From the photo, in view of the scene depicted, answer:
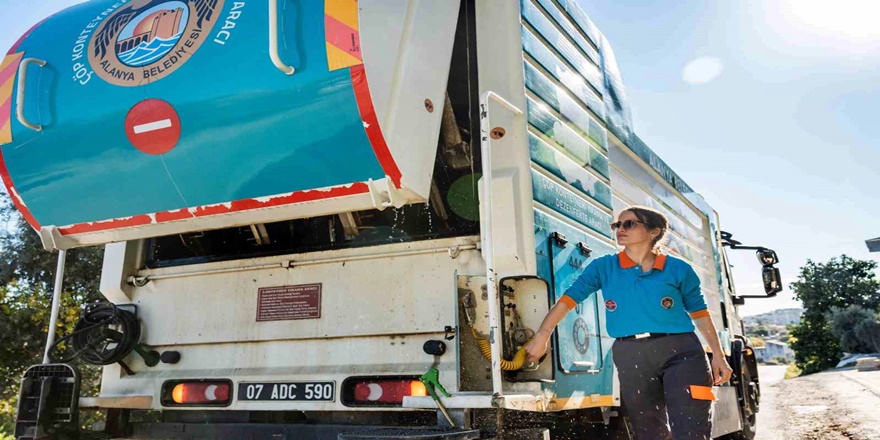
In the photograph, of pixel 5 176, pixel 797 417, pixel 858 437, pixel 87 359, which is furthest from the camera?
pixel 797 417

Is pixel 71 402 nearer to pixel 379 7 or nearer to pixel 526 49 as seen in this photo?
pixel 379 7

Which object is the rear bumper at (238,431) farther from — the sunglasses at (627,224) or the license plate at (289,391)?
the sunglasses at (627,224)

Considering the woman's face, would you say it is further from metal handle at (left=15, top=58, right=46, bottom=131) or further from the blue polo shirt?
metal handle at (left=15, top=58, right=46, bottom=131)

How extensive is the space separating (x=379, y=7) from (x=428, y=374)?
1484 mm

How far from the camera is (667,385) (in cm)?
265

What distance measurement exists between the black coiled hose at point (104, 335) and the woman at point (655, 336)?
7.94 feet

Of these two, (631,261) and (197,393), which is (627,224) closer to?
(631,261)

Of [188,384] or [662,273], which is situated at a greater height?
[662,273]

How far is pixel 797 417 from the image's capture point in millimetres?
9773

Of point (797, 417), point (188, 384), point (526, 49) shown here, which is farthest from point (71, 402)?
point (797, 417)

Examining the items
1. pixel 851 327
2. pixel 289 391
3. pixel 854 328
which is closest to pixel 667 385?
pixel 289 391

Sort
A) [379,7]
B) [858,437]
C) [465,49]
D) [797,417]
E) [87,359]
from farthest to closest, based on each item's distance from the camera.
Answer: [797,417]
[858,437]
[87,359]
[465,49]
[379,7]

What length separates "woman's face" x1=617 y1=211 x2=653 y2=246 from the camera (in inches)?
111

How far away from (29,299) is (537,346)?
27.5ft
